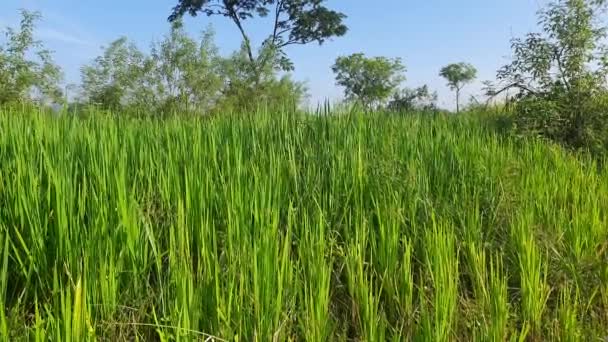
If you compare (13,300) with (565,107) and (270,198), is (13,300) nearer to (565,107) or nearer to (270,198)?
(270,198)

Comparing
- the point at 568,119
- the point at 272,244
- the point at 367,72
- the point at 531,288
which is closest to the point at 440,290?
the point at 531,288

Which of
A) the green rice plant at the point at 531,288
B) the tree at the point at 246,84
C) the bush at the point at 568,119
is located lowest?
the green rice plant at the point at 531,288

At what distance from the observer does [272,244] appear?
150cm

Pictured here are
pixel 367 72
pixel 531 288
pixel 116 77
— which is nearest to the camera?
pixel 531 288

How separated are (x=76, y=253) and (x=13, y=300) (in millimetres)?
264

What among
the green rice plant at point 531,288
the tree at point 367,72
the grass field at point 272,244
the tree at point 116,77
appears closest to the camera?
the grass field at point 272,244

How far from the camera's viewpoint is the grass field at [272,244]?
138 cm

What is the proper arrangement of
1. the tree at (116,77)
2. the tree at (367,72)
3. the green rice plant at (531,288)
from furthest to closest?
the tree at (367,72) < the tree at (116,77) < the green rice plant at (531,288)

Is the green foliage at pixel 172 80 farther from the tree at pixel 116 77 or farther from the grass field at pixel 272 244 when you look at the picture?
the grass field at pixel 272 244

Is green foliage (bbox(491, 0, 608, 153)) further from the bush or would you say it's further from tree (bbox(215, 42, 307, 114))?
tree (bbox(215, 42, 307, 114))

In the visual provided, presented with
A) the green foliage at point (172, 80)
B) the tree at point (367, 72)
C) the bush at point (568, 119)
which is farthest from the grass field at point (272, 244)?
the tree at point (367, 72)

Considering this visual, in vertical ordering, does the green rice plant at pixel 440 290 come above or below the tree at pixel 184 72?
below

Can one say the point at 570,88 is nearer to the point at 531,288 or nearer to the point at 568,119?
the point at 568,119

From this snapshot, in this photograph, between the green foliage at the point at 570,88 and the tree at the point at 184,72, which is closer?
the green foliage at the point at 570,88
